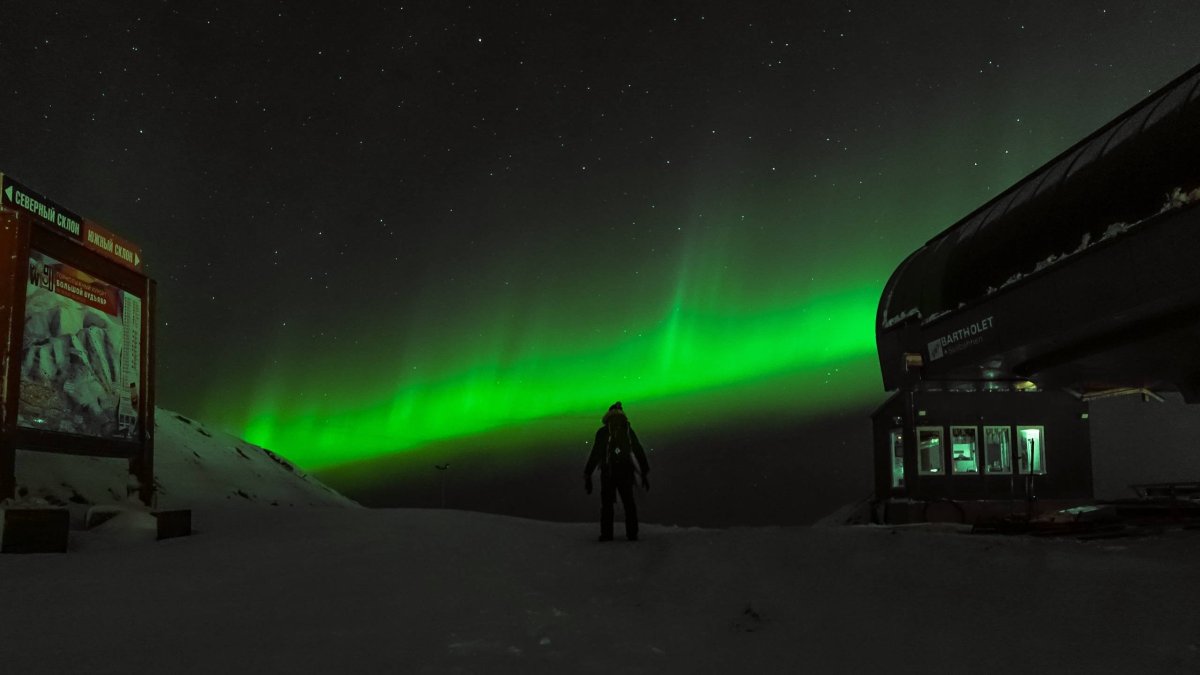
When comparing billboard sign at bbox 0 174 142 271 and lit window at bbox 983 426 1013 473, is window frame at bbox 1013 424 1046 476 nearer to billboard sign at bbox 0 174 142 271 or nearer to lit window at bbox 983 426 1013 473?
lit window at bbox 983 426 1013 473

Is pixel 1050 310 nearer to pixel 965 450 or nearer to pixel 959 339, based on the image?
pixel 959 339

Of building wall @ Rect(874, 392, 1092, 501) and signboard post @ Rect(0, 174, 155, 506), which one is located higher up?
signboard post @ Rect(0, 174, 155, 506)

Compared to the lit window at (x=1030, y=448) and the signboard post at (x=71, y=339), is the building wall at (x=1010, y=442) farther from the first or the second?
the signboard post at (x=71, y=339)

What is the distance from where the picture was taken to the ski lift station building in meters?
9.78

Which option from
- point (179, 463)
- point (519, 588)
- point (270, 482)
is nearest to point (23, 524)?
point (519, 588)

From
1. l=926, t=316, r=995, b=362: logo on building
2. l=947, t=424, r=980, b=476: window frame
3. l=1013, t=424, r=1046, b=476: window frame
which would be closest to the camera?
l=926, t=316, r=995, b=362: logo on building

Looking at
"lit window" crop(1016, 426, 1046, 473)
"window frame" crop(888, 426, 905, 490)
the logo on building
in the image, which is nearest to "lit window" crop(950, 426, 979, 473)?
"lit window" crop(1016, 426, 1046, 473)

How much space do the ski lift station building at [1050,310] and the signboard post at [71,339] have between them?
12.3 meters

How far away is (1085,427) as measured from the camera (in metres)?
23.1

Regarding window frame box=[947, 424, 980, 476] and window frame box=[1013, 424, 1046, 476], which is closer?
window frame box=[947, 424, 980, 476]

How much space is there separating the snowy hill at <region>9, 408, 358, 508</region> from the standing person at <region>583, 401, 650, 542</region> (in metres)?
5.69

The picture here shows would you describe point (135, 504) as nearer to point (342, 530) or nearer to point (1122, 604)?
point (342, 530)

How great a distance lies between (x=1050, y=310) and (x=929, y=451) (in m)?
12.3

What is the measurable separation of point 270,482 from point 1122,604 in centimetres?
1494
